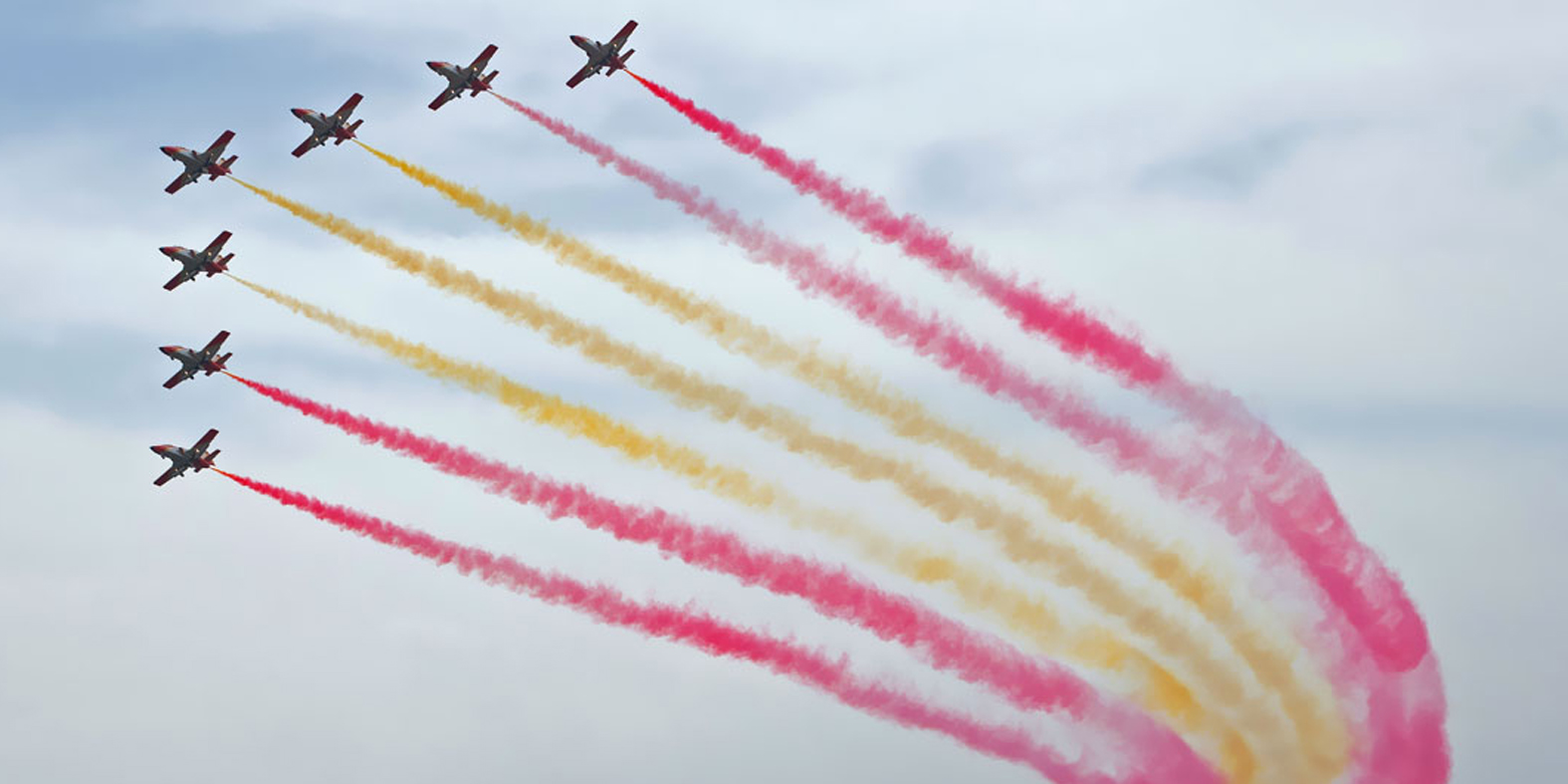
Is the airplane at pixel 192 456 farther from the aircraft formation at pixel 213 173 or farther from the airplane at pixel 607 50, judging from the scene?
the airplane at pixel 607 50

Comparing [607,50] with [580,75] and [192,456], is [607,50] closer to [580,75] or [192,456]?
[580,75]

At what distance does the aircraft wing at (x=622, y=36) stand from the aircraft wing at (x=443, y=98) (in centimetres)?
742

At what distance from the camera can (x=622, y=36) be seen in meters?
88.8

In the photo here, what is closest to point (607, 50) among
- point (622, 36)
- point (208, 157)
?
point (622, 36)

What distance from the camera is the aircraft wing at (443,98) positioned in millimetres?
91188

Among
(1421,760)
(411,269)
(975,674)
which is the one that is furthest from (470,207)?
(1421,760)

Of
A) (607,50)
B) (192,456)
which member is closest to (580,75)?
(607,50)

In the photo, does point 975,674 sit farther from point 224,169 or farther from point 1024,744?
point 224,169

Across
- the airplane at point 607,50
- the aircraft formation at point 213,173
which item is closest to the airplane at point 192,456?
the aircraft formation at point 213,173

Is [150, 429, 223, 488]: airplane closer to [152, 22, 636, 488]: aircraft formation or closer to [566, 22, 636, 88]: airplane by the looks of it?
[152, 22, 636, 488]: aircraft formation

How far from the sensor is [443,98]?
91438 millimetres

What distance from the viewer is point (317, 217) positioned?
91.4m

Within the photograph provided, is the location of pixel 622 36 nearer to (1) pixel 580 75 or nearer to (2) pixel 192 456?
(1) pixel 580 75

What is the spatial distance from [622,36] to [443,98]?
8.45m
